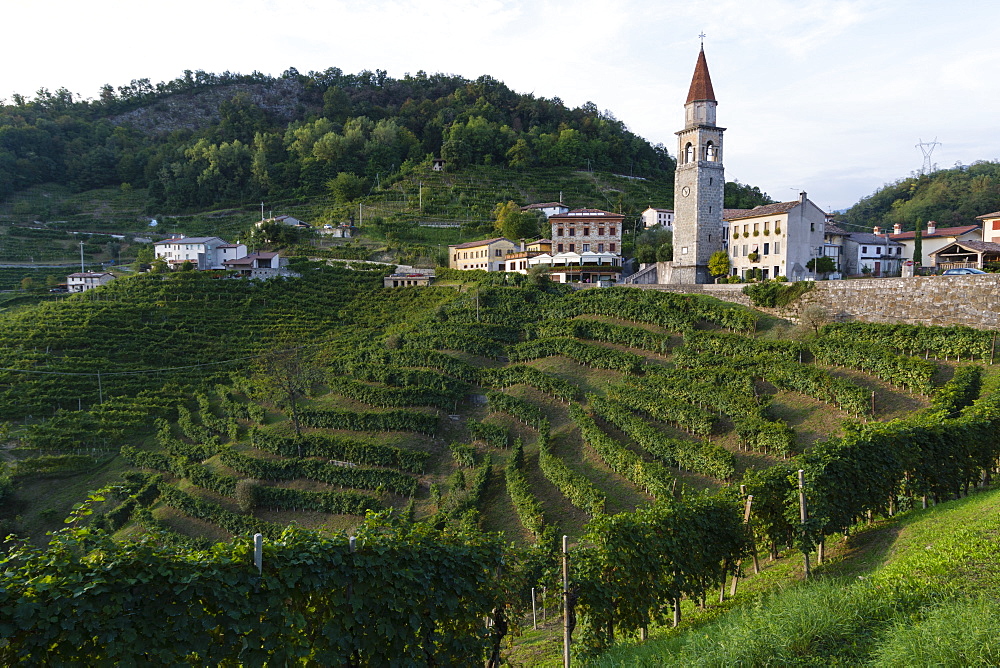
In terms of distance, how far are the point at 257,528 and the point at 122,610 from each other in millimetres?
20662

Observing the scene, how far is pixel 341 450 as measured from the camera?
27734 mm

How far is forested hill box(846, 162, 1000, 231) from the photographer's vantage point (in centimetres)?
6750

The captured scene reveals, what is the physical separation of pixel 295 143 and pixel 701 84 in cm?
7738

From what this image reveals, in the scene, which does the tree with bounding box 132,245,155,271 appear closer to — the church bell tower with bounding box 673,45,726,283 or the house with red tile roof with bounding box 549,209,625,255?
the house with red tile roof with bounding box 549,209,625,255

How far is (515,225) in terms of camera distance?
63.0 meters

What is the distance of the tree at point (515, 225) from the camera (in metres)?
63.1

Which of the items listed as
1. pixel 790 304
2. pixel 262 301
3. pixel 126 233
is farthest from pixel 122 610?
pixel 126 233

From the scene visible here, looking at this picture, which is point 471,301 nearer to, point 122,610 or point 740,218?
point 740,218

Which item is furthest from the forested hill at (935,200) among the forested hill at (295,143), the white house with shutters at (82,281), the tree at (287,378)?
the white house with shutters at (82,281)

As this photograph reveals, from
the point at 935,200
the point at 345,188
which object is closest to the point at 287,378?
the point at 345,188

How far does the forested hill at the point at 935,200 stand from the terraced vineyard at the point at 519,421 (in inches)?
1718

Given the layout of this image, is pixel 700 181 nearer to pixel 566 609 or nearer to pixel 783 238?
pixel 783 238

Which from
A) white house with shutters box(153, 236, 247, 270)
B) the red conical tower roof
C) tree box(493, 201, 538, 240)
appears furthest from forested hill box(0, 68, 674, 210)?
the red conical tower roof

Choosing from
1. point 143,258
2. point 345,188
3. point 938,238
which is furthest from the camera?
point 345,188
